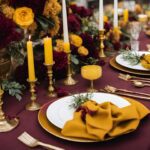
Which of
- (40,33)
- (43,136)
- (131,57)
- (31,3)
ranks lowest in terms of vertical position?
(43,136)

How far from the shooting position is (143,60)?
1.35m

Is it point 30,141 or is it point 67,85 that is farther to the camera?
point 67,85

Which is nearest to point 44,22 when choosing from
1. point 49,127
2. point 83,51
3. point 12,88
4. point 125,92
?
point 83,51

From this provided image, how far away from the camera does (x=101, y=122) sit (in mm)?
848

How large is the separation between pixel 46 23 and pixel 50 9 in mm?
64

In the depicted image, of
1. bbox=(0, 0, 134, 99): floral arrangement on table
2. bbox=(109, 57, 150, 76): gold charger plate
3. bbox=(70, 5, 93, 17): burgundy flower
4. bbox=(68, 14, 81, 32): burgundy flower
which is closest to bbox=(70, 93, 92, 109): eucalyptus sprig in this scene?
bbox=(0, 0, 134, 99): floral arrangement on table

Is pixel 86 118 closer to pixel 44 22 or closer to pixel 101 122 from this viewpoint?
pixel 101 122

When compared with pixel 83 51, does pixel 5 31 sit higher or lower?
higher

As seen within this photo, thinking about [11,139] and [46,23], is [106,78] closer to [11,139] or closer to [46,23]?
[46,23]

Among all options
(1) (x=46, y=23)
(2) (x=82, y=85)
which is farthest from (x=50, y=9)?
(2) (x=82, y=85)

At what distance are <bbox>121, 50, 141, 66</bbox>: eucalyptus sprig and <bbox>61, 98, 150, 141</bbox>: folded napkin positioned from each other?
493 mm

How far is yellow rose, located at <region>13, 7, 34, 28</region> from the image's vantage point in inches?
45.3

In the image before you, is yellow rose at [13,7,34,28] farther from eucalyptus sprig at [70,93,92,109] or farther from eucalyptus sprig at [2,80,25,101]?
eucalyptus sprig at [70,93,92,109]

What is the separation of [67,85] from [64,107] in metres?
0.29
